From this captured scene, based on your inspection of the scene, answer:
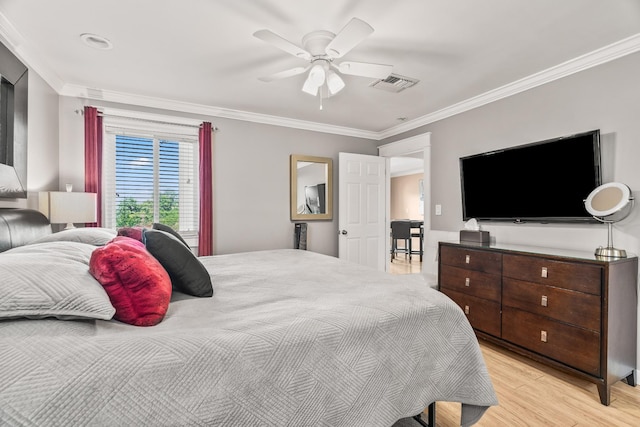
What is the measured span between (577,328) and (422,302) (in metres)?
1.57

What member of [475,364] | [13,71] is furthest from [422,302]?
[13,71]

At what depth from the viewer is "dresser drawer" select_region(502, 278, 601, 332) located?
213cm

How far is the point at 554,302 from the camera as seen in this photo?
92.1 inches

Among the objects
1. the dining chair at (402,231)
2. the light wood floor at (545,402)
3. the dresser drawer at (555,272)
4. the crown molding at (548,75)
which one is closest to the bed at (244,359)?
the light wood floor at (545,402)

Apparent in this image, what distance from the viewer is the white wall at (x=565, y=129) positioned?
2.33m

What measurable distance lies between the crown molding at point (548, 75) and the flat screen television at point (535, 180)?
591mm

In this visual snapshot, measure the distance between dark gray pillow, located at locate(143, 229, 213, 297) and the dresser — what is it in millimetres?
2444

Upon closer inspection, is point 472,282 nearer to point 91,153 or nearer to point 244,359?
point 244,359

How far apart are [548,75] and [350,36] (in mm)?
2101

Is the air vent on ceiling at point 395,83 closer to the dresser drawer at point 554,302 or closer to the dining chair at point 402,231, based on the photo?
the dresser drawer at point 554,302

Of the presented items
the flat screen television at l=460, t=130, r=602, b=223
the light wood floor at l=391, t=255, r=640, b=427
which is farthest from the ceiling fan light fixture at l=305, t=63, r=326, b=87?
the light wood floor at l=391, t=255, r=640, b=427

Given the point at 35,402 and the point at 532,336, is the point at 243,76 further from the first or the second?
the point at 532,336

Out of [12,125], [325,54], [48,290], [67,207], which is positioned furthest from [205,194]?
[48,290]

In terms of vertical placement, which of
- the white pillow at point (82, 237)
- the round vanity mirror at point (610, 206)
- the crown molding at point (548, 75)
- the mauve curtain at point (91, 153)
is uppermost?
the crown molding at point (548, 75)
